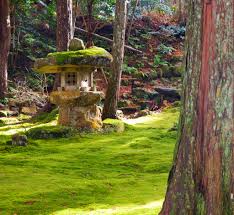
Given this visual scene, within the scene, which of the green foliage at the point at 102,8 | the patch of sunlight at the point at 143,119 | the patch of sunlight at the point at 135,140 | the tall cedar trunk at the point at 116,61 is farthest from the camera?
the green foliage at the point at 102,8

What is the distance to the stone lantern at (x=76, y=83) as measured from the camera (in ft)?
35.8

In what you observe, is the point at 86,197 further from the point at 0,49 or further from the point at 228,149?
the point at 0,49

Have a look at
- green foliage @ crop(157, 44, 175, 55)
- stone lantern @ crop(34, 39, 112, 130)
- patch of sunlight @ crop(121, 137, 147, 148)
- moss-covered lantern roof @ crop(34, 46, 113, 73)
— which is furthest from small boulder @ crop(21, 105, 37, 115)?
green foliage @ crop(157, 44, 175, 55)

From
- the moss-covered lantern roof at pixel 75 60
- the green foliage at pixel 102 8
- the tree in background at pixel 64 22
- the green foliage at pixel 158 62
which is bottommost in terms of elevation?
the moss-covered lantern roof at pixel 75 60

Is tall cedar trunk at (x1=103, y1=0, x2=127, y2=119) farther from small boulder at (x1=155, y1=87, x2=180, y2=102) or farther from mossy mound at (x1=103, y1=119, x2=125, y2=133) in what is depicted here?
small boulder at (x1=155, y1=87, x2=180, y2=102)

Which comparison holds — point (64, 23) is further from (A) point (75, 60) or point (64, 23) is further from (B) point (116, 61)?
(A) point (75, 60)

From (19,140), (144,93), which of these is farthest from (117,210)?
(144,93)

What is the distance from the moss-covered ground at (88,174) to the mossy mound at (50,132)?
0.81 feet

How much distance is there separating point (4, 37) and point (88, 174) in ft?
33.6

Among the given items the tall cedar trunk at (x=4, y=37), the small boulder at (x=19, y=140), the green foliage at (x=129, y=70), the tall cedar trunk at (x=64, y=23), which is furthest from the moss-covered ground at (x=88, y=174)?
the green foliage at (x=129, y=70)

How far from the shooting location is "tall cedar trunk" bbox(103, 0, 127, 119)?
1239cm

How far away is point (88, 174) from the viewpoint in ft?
23.0

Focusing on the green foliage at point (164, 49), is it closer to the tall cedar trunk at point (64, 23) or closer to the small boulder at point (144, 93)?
the small boulder at point (144, 93)

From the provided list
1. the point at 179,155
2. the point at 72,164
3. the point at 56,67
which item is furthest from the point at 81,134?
the point at 179,155
